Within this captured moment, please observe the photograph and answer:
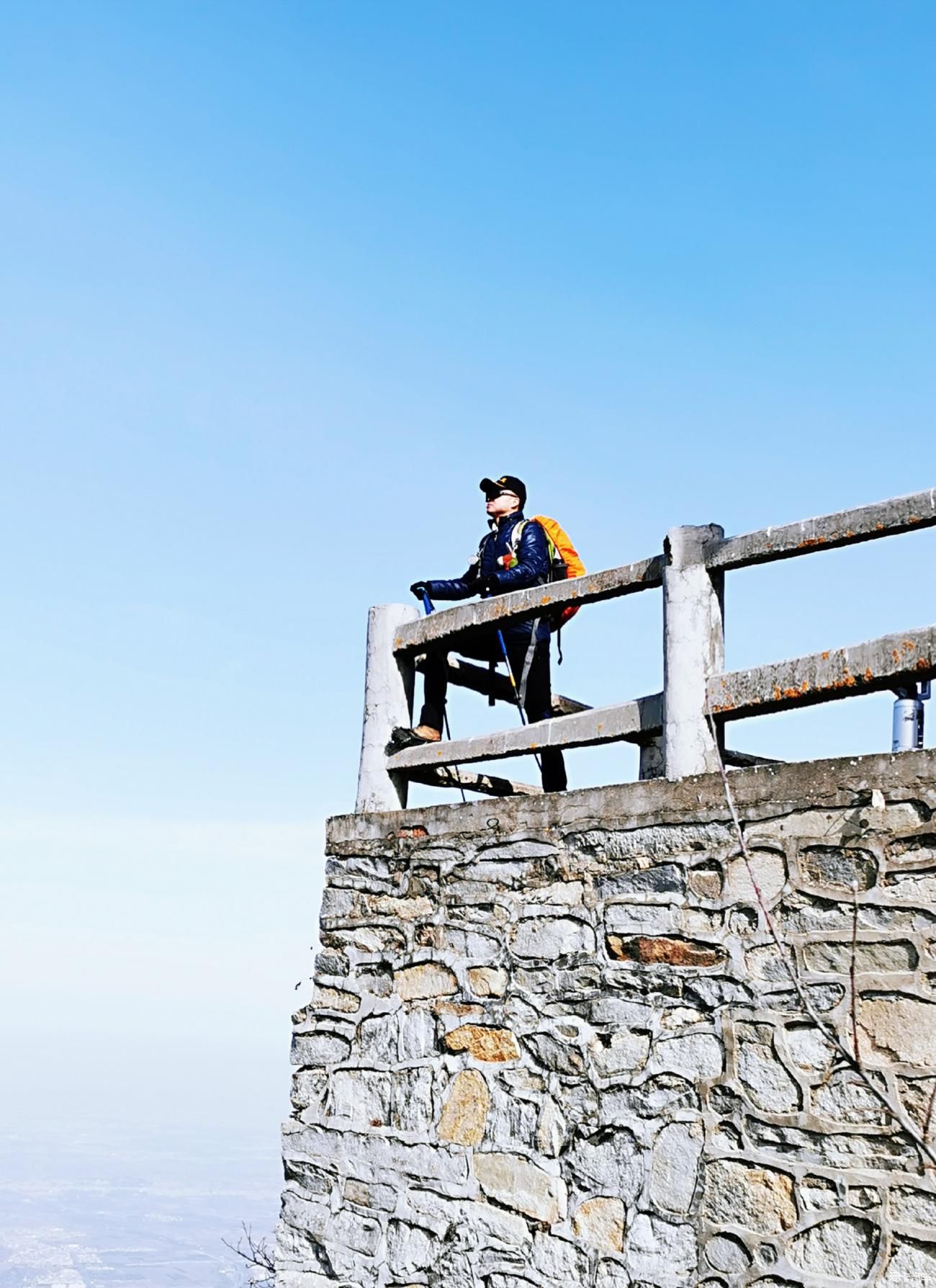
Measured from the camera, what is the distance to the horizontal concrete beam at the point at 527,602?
428cm

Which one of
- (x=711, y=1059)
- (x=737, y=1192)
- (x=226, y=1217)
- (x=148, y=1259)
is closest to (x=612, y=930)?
(x=711, y=1059)

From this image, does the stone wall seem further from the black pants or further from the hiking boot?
the black pants

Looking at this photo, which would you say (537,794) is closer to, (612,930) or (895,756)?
(612,930)

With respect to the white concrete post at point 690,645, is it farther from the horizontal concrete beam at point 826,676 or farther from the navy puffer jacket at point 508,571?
the navy puffer jacket at point 508,571

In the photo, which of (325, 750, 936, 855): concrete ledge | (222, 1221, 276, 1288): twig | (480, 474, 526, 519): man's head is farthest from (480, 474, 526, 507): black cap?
(222, 1221, 276, 1288): twig

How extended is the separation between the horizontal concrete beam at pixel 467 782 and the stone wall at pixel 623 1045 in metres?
0.27

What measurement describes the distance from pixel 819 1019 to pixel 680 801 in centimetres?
79

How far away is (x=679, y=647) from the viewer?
4023mm

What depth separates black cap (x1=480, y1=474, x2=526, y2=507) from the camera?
18.0 ft

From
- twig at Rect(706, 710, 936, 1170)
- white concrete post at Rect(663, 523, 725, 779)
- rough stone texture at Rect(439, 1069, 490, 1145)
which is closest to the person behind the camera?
twig at Rect(706, 710, 936, 1170)

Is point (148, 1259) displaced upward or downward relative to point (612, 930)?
downward

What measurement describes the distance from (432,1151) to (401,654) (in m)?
1.94

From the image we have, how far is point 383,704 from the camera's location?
5074 millimetres

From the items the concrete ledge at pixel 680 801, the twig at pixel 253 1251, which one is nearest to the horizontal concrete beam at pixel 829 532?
the concrete ledge at pixel 680 801
